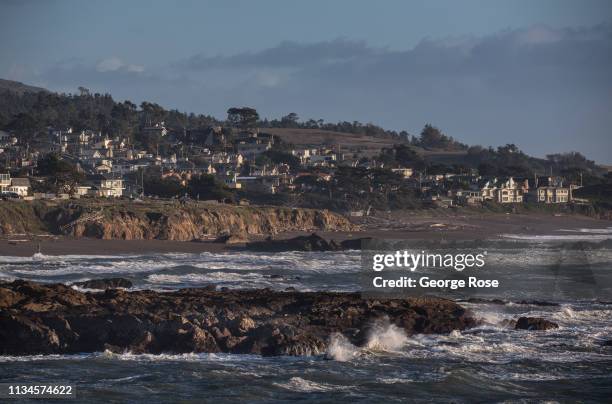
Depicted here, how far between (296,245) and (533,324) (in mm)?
26095

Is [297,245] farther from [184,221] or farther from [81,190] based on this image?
[81,190]

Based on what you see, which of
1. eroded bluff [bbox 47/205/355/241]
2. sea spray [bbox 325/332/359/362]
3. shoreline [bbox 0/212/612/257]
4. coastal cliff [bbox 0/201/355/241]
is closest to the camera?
sea spray [bbox 325/332/359/362]

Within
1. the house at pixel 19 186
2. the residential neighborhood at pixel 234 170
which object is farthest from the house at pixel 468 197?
the house at pixel 19 186

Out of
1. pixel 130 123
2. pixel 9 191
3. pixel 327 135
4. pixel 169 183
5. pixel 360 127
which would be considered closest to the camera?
pixel 9 191

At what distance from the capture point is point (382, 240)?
55.1 meters

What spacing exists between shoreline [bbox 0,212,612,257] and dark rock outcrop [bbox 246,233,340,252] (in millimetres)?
1058

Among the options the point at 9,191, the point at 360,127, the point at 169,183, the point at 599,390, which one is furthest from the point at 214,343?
the point at 360,127

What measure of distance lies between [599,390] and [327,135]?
402 feet

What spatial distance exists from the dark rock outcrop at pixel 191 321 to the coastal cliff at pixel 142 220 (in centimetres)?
2536

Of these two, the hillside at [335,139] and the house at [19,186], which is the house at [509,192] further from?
the house at [19,186]

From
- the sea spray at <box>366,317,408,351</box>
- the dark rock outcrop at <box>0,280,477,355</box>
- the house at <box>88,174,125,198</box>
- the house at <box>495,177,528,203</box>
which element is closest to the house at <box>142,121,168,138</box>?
Result: the house at <box>495,177,528,203</box>

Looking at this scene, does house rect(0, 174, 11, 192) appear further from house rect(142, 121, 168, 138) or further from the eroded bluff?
house rect(142, 121, 168, 138)

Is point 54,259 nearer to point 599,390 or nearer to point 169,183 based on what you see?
point 599,390

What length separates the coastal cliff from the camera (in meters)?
50.4
